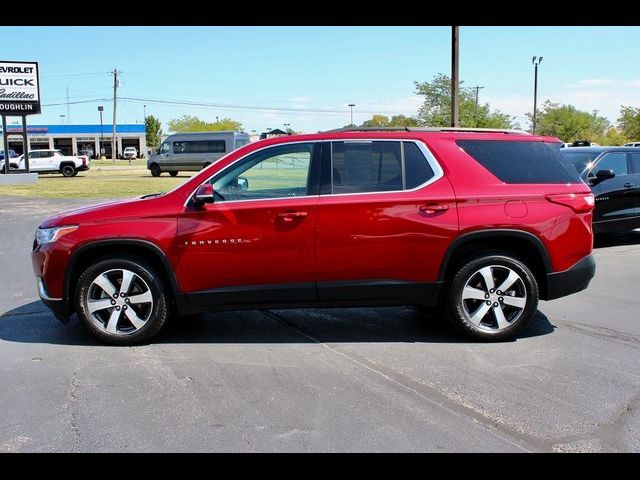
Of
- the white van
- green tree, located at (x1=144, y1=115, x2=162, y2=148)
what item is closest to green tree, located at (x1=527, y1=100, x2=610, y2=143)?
the white van

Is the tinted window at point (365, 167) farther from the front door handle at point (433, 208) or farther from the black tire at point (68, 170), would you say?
the black tire at point (68, 170)

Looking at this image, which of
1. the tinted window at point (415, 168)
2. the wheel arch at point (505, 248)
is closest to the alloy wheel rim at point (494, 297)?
the wheel arch at point (505, 248)

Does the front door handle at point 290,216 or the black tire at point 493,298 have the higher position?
the front door handle at point 290,216

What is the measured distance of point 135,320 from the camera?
502cm

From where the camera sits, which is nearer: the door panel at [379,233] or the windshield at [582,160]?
the door panel at [379,233]

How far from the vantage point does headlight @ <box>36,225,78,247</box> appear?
496 cm

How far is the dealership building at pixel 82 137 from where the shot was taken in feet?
318

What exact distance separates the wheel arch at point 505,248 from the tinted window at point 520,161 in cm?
50

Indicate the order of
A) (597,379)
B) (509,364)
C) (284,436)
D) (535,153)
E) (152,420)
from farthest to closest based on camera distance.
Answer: (535,153) < (509,364) < (597,379) < (152,420) < (284,436)

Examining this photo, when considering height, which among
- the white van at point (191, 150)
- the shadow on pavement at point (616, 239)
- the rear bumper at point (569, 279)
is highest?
the white van at point (191, 150)

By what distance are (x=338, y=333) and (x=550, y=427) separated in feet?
7.49
